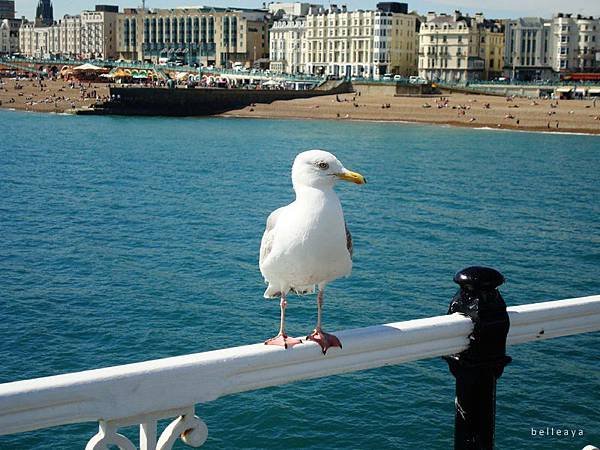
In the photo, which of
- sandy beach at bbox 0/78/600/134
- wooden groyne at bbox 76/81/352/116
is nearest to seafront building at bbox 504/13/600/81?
sandy beach at bbox 0/78/600/134

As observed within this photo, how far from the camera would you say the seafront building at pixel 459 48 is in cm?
11775

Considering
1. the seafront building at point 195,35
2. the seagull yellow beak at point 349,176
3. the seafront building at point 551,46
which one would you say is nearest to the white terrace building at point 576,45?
the seafront building at point 551,46

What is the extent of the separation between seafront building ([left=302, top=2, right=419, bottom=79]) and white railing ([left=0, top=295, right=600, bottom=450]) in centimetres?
11539

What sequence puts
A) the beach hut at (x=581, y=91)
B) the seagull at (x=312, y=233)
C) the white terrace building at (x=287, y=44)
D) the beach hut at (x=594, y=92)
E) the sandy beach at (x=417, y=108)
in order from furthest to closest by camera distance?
the white terrace building at (x=287, y=44), the beach hut at (x=581, y=91), the beach hut at (x=594, y=92), the sandy beach at (x=417, y=108), the seagull at (x=312, y=233)

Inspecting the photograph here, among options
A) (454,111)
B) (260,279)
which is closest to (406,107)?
(454,111)

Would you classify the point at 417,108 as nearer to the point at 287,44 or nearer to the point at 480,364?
the point at 287,44

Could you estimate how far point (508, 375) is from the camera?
13938 millimetres

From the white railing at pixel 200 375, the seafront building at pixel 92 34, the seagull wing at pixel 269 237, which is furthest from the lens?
the seafront building at pixel 92 34

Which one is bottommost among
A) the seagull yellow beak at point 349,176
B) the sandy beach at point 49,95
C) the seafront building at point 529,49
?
the seagull yellow beak at point 349,176

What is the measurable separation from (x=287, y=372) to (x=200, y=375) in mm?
344

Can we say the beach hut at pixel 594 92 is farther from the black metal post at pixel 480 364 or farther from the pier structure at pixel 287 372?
the black metal post at pixel 480 364

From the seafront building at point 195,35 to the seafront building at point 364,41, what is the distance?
19.5 m

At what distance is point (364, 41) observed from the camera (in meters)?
124

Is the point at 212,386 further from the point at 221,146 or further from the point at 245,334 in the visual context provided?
the point at 221,146
